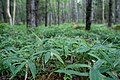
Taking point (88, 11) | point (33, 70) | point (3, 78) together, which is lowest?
point (3, 78)

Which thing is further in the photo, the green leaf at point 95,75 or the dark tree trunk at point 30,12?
the dark tree trunk at point 30,12

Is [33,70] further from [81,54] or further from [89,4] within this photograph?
[89,4]

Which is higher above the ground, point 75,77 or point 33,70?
point 33,70

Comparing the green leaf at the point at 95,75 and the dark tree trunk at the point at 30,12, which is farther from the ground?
the dark tree trunk at the point at 30,12

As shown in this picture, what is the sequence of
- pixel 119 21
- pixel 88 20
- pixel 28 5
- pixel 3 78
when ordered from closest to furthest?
pixel 3 78
pixel 28 5
pixel 88 20
pixel 119 21

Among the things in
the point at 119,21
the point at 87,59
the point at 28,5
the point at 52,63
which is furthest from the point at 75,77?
the point at 119,21

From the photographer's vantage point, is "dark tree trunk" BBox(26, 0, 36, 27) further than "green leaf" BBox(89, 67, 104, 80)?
Yes

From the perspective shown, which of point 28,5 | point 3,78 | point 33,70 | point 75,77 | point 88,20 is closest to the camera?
point 33,70

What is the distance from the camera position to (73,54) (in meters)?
2.20

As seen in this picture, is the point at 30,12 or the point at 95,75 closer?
the point at 95,75

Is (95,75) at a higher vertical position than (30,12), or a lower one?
lower

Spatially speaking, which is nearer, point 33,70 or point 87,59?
point 33,70

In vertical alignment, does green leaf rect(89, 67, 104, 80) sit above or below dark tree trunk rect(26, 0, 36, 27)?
below

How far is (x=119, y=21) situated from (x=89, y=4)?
48.1 feet
